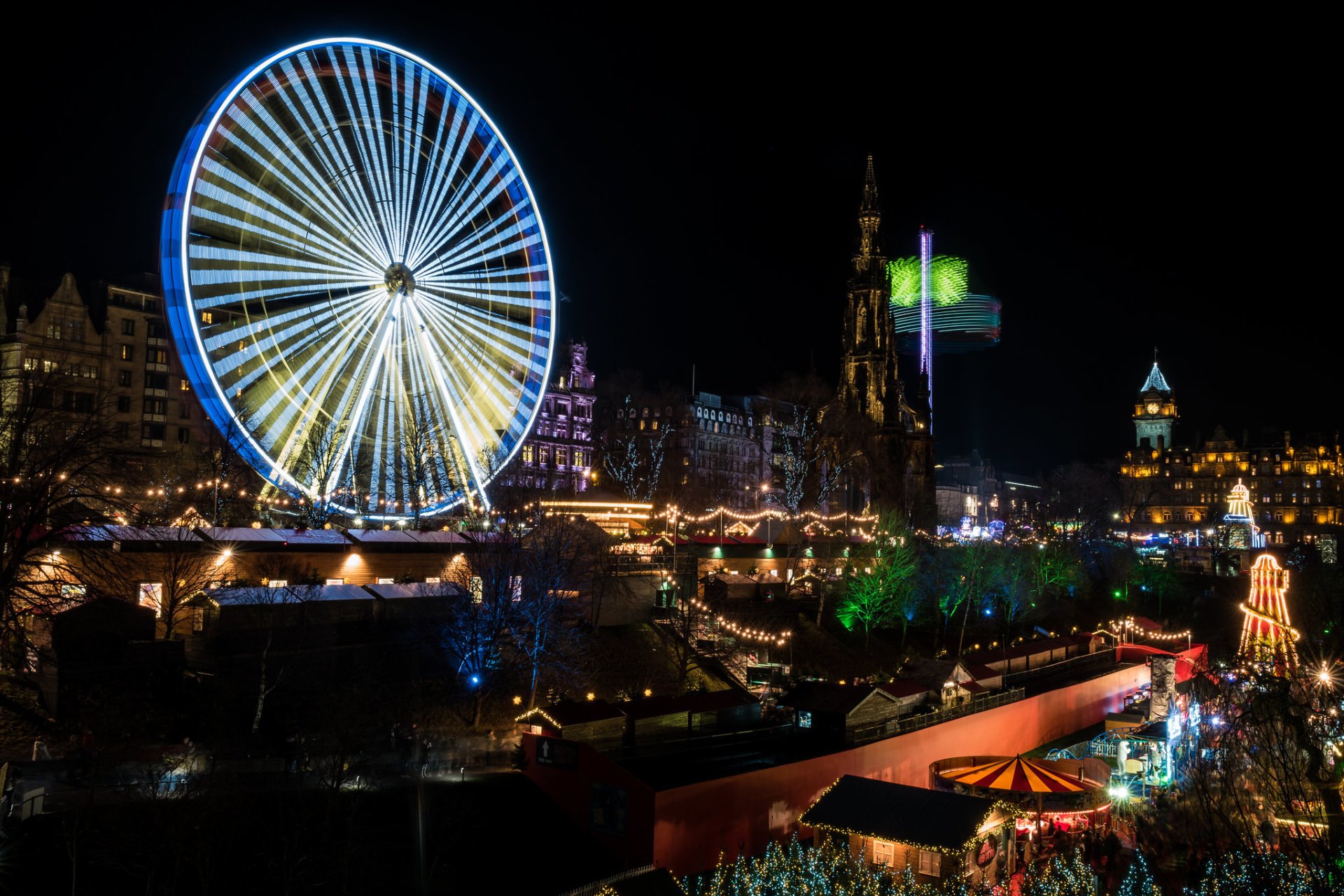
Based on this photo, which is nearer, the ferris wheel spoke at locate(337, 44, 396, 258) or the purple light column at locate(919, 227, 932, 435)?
the ferris wheel spoke at locate(337, 44, 396, 258)

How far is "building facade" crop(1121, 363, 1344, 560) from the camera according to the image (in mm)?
101375

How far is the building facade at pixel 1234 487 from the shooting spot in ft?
333

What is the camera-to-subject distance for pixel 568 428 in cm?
7469

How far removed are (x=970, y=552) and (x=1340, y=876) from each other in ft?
112

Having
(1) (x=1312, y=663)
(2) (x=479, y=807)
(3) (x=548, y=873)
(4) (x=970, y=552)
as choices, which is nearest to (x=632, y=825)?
(3) (x=548, y=873)

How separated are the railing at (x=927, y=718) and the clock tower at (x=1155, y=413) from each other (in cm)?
11173

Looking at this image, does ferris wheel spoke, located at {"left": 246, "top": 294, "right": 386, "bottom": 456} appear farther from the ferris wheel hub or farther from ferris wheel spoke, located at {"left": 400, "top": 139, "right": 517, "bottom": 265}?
ferris wheel spoke, located at {"left": 400, "top": 139, "right": 517, "bottom": 265}

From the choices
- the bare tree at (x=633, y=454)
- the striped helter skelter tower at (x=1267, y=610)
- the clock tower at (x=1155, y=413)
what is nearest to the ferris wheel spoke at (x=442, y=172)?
the bare tree at (x=633, y=454)

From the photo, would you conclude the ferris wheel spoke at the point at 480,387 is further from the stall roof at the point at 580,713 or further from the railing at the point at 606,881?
the railing at the point at 606,881

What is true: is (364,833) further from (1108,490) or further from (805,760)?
(1108,490)

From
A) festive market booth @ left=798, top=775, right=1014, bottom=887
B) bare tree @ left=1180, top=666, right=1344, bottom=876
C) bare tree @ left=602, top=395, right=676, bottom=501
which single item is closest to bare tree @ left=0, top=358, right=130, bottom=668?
festive market booth @ left=798, top=775, right=1014, bottom=887

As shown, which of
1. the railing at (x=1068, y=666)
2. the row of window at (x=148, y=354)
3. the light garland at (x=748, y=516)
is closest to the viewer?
the railing at (x=1068, y=666)

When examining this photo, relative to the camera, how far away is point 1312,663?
74.5ft

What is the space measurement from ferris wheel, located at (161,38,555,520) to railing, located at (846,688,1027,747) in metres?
17.2
